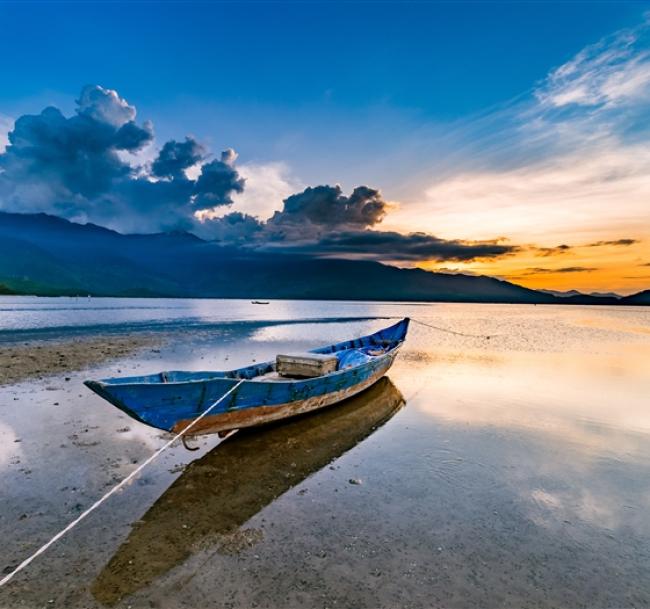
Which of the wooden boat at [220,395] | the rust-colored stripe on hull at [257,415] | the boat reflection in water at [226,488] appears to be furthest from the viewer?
the rust-colored stripe on hull at [257,415]

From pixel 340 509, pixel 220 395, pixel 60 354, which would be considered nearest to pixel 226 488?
pixel 220 395

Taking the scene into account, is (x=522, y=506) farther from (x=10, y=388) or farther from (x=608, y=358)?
(x=608, y=358)

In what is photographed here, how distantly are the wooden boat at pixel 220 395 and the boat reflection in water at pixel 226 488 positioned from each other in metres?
0.69

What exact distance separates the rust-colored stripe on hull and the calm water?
1.88 feet

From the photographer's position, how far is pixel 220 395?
33.4 ft

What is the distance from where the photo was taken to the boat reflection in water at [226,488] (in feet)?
19.8

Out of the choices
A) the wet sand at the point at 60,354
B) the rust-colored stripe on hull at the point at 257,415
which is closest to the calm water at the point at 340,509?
the rust-colored stripe on hull at the point at 257,415

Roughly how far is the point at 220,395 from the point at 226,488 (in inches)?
92.0

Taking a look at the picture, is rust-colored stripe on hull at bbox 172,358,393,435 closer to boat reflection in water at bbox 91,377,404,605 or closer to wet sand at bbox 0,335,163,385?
boat reflection in water at bbox 91,377,404,605

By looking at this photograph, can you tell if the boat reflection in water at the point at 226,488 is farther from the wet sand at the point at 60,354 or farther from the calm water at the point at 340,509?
the wet sand at the point at 60,354

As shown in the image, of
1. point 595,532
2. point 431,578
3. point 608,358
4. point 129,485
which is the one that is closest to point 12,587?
point 129,485

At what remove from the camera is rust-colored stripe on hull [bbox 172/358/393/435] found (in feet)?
33.4

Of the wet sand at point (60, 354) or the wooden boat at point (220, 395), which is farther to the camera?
the wet sand at point (60, 354)

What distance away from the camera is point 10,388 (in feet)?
53.2
